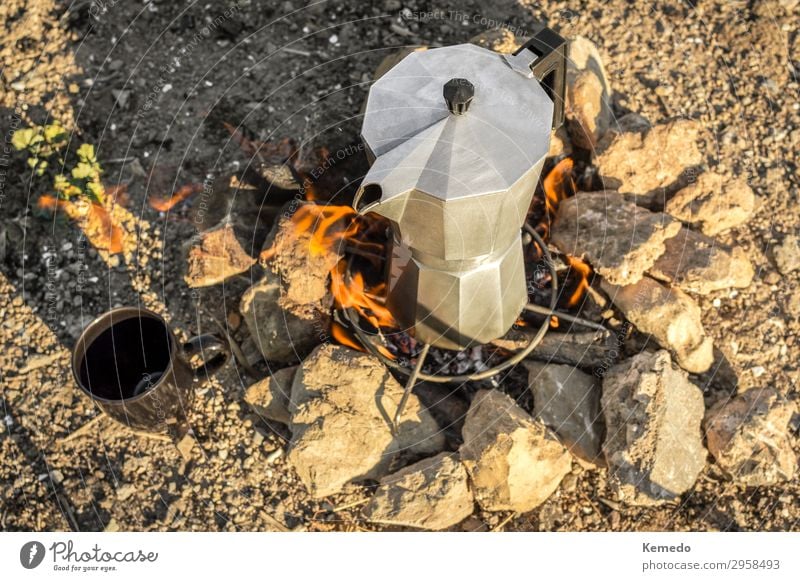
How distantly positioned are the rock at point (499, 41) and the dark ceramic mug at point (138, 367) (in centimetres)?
174

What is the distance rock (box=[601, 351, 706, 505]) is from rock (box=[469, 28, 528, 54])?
4.74ft

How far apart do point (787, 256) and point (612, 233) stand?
0.90 metres

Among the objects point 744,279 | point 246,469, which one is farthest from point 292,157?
point 744,279

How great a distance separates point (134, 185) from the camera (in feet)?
11.4

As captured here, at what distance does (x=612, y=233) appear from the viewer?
9.34ft

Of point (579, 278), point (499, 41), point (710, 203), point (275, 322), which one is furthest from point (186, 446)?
point (710, 203)

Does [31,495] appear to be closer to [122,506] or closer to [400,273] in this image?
[122,506]

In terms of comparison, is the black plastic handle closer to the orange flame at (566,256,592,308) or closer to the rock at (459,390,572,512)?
the orange flame at (566,256,592,308)

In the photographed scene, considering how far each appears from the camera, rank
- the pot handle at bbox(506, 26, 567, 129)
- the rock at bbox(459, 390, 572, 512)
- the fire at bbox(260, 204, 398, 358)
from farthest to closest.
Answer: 1. the fire at bbox(260, 204, 398, 358)
2. the rock at bbox(459, 390, 572, 512)
3. the pot handle at bbox(506, 26, 567, 129)

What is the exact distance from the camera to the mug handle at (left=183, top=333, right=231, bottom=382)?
2971 mm

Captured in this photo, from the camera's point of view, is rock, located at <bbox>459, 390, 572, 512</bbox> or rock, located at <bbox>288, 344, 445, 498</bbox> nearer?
rock, located at <bbox>459, 390, 572, 512</bbox>

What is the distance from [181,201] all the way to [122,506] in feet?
4.57

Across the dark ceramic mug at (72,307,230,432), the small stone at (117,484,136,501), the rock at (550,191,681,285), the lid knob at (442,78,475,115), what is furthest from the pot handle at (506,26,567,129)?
the small stone at (117,484,136,501)

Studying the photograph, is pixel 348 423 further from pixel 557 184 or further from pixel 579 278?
pixel 557 184
